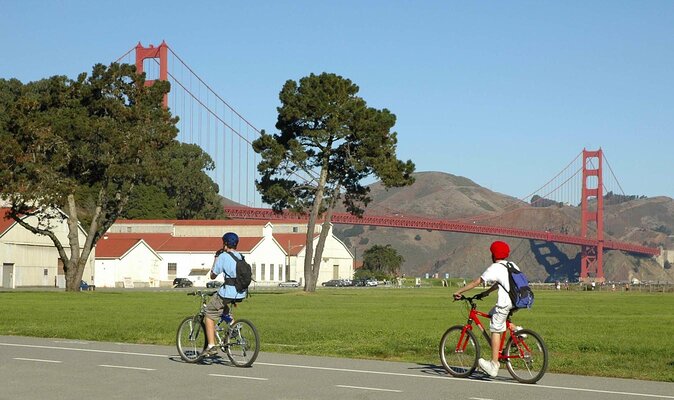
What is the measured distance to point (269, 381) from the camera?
1519cm

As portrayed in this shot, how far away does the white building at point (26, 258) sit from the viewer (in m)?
90.1

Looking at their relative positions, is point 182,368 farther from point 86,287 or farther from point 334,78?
point 86,287

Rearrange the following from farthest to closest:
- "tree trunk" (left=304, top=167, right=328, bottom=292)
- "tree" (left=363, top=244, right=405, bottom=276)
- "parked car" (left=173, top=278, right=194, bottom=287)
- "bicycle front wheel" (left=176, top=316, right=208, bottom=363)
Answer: "tree" (left=363, top=244, right=405, bottom=276) < "parked car" (left=173, top=278, right=194, bottom=287) < "tree trunk" (left=304, top=167, right=328, bottom=292) < "bicycle front wheel" (left=176, top=316, right=208, bottom=363)

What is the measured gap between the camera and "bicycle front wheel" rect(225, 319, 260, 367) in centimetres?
1686

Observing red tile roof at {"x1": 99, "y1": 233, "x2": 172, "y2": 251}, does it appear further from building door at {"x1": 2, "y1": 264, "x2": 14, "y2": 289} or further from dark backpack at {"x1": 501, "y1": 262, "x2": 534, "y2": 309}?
dark backpack at {"x1": 501, "y1": 262, "x2": 534, "y2": 309}

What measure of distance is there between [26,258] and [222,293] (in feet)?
259

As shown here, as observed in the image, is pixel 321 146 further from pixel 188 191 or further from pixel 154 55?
pixel 188 191

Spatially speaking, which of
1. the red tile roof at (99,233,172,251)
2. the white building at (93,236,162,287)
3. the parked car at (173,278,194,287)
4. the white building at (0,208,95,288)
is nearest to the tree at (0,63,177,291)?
the white building at (0,208,95,288)

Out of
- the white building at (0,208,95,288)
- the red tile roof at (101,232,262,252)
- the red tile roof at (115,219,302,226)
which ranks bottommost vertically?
the white building at (0,208,95,288)

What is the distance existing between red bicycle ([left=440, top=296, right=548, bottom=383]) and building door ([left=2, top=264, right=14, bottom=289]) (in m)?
77.8

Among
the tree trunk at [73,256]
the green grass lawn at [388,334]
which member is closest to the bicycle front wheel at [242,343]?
the green grass lawn at [388,334]

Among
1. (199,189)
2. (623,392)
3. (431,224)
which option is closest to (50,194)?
(623,392)

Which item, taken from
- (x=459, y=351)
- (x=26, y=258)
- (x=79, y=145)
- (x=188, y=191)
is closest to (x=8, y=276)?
(x=26, y=258)

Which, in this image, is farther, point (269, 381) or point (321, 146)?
point (321, 146)
